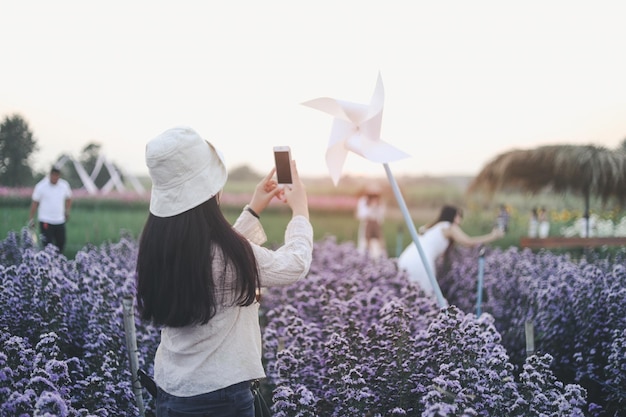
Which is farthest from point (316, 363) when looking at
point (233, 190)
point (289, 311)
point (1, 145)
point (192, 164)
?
point (233, 190)

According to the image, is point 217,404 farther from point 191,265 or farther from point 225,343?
point 191,265

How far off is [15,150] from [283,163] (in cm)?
448

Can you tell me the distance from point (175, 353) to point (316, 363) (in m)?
1.36

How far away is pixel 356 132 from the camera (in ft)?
14.2

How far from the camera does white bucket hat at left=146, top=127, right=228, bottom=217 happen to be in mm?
2070

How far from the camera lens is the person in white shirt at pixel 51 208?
19.4 ft

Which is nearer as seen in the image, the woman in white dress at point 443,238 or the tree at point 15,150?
the tree at point 15,150

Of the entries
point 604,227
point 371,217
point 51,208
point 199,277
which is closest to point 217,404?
point 199,277

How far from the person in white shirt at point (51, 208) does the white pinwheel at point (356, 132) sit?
3.02 m

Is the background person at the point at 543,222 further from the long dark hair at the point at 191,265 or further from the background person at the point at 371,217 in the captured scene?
the long dark hair at the point at 191,265

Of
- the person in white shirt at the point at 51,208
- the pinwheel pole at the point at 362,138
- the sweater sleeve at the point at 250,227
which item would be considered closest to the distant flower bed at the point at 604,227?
the pinwheel pole at the point at 362,138

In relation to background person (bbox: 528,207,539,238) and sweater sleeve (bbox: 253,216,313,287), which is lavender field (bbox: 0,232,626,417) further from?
background person (bbox: 528,207,539,238)

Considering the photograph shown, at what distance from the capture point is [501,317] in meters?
5.48

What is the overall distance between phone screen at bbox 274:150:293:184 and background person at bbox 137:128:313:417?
34 centimetres
